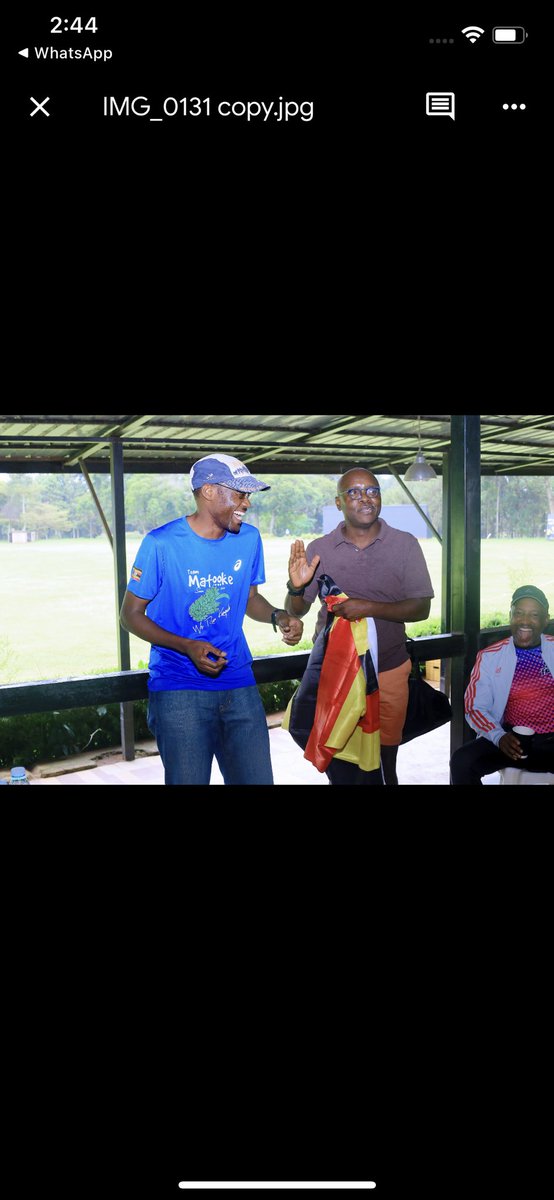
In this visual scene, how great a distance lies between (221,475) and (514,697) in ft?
3.30

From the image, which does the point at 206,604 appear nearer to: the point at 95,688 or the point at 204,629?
the point at 204,629

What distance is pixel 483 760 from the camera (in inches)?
84.4

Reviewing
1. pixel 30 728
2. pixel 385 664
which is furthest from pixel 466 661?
pixel 30 728

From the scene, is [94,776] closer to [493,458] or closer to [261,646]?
[261,646]

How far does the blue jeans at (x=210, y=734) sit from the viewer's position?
5.89ft

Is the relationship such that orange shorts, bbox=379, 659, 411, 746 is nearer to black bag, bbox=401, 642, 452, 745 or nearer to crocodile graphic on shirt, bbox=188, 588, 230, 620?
black bag, bbox=401, 642, 452, 745

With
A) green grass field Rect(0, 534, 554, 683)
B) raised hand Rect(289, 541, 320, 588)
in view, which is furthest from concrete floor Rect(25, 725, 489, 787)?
raised hand Rect(289, 541, 320, 588)

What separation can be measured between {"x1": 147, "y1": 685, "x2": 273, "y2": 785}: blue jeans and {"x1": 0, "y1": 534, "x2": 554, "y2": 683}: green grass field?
0.56ft

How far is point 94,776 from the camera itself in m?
3.30

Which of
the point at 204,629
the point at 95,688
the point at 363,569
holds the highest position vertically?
the point at 363,569
